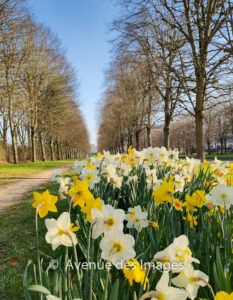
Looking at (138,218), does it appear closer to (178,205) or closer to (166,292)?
(178,205)

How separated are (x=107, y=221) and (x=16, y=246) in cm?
250

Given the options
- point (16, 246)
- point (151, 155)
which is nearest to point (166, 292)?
point (16, 246)

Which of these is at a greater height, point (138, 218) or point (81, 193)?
point (81, 193)

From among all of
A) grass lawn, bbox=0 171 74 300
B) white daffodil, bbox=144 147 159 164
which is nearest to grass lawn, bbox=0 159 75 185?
grass lawn, bbox=0 171 74 300

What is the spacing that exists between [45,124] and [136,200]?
19693 millimetres

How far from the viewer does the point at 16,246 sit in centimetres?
294

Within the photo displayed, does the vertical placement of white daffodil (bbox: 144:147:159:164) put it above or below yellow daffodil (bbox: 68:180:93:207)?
above

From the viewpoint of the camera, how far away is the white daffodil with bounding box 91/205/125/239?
96 centimetres

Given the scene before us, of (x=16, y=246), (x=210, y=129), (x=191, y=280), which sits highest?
(x=210, y=129)

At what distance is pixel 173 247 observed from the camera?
35.9 inches

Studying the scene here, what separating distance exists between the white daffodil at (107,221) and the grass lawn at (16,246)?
1.09 meters

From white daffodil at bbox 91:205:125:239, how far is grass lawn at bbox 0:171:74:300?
3.59 ft

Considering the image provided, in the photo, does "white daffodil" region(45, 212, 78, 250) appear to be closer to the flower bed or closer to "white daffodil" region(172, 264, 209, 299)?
the flower bed

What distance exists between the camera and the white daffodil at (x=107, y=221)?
956 mm
